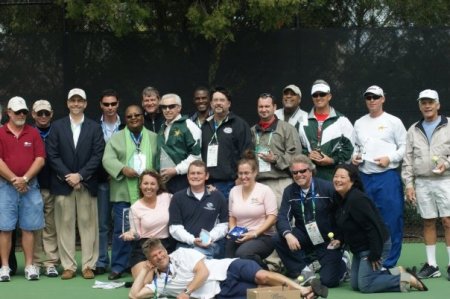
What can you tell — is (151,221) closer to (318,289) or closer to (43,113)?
(43,113)

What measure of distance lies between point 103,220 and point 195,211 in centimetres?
136

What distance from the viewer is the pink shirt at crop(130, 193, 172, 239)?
9883mm

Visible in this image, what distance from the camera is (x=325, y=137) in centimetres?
1030

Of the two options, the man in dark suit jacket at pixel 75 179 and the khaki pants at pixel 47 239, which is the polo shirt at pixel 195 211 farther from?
the khaki pants at pixel 47 239

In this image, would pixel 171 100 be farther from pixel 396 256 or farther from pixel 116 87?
pixel 396 256

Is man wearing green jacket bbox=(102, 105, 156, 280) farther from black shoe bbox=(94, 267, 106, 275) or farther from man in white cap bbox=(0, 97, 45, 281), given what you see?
man in white cap bbox=(0, 97, 45, 281)

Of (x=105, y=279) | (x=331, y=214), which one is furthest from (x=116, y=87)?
(x=331, y=214)

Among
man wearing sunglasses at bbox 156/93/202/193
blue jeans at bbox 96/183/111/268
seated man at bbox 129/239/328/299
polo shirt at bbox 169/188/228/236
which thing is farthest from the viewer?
blue jeans at bbox 96/183/111/268

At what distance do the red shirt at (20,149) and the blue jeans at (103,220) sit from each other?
753 mm

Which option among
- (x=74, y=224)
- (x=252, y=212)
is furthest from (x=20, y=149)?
(x=252, y=212)

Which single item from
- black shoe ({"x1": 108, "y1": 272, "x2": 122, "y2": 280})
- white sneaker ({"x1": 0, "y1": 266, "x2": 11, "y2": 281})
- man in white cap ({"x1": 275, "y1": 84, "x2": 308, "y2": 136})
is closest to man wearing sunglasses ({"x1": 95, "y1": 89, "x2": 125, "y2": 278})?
black shoe ({"x1": 108, "y1": 272, "x2": 122, "y2": 280})

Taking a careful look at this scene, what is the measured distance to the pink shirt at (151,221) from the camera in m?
9.88

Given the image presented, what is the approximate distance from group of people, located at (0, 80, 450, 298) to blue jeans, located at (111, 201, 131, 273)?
0.6 inches

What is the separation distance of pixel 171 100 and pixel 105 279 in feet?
6.25
